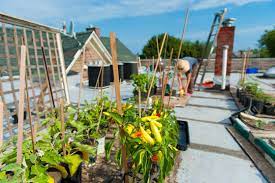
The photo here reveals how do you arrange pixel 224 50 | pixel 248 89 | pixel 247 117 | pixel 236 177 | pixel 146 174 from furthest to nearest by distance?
pixel 224 50 → pixel 248 89 → pixel 247 117 → pixel 236 177 → pixel 146 174

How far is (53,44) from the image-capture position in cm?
351

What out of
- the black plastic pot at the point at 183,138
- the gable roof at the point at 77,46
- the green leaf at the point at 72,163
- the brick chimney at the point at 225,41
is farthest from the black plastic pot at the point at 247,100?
the gable roof at the point at 77,46

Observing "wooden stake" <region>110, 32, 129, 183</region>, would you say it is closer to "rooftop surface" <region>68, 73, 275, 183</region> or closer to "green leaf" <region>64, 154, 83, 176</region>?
"green leaf" <region>64, 154, 83, 176</region>

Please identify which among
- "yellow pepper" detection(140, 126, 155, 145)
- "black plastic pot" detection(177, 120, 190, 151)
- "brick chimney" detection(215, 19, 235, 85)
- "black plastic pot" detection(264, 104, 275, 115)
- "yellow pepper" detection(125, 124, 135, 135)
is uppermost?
"brick chimney" detection(215, 19, 235, 85)

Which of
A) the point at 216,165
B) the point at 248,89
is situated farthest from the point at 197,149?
the point at 248,89

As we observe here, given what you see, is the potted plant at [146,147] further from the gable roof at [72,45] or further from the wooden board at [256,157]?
the gable roof at [72,45]

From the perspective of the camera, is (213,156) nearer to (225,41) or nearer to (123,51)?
(225,41)

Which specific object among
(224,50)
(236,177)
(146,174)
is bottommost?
(236,177)

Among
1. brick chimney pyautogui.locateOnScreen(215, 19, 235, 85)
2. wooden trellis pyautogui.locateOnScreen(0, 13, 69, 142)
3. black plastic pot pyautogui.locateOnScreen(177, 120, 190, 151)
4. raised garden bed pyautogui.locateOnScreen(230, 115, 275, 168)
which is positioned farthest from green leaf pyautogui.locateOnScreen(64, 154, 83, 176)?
brick chimney pyautogui.locateOnScreen(215, 19, 235, 85)

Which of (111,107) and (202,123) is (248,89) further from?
(111,107)

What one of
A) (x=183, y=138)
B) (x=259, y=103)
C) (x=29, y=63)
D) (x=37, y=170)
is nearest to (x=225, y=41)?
(x=259, y=103)

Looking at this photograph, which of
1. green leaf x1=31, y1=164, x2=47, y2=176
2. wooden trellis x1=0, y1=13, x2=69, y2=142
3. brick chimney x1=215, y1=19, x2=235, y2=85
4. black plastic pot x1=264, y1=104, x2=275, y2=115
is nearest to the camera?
green leaf x1=31, y1=164, x2=47, y2=176

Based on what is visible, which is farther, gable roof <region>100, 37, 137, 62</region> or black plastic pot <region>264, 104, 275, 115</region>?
gable roof <region>100, 37, 137, 62</region>

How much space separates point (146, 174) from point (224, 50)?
496 cm
